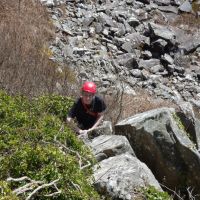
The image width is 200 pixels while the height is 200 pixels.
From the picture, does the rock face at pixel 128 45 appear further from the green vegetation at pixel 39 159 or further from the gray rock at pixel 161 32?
the green vegetation at pixel 39 159

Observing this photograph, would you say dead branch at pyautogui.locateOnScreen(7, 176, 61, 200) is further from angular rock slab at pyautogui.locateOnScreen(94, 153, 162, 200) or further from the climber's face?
the climber's face

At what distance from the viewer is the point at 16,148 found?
6824mm

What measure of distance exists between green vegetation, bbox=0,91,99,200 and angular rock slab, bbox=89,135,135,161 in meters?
0.48

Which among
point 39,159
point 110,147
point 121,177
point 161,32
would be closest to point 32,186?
point 39,159

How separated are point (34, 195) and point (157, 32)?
1669cm

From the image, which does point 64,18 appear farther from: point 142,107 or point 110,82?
point 142,107

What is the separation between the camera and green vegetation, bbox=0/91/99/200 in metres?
6.04

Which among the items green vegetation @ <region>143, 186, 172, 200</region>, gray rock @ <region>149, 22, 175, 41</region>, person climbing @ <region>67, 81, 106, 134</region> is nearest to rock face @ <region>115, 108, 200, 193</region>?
person climbing @ <region>67, 81, 106, 134</region>

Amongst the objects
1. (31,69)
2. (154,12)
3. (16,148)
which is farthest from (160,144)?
(154,12)

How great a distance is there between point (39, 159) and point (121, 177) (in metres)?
1.29

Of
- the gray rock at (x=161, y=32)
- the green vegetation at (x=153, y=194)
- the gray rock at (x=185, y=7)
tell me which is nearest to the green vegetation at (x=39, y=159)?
the green vegetation at (x=153, y=194)

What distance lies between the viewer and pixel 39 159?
6.45 metres

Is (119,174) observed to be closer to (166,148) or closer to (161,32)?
(166,148)

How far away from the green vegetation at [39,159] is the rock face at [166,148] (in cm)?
165
